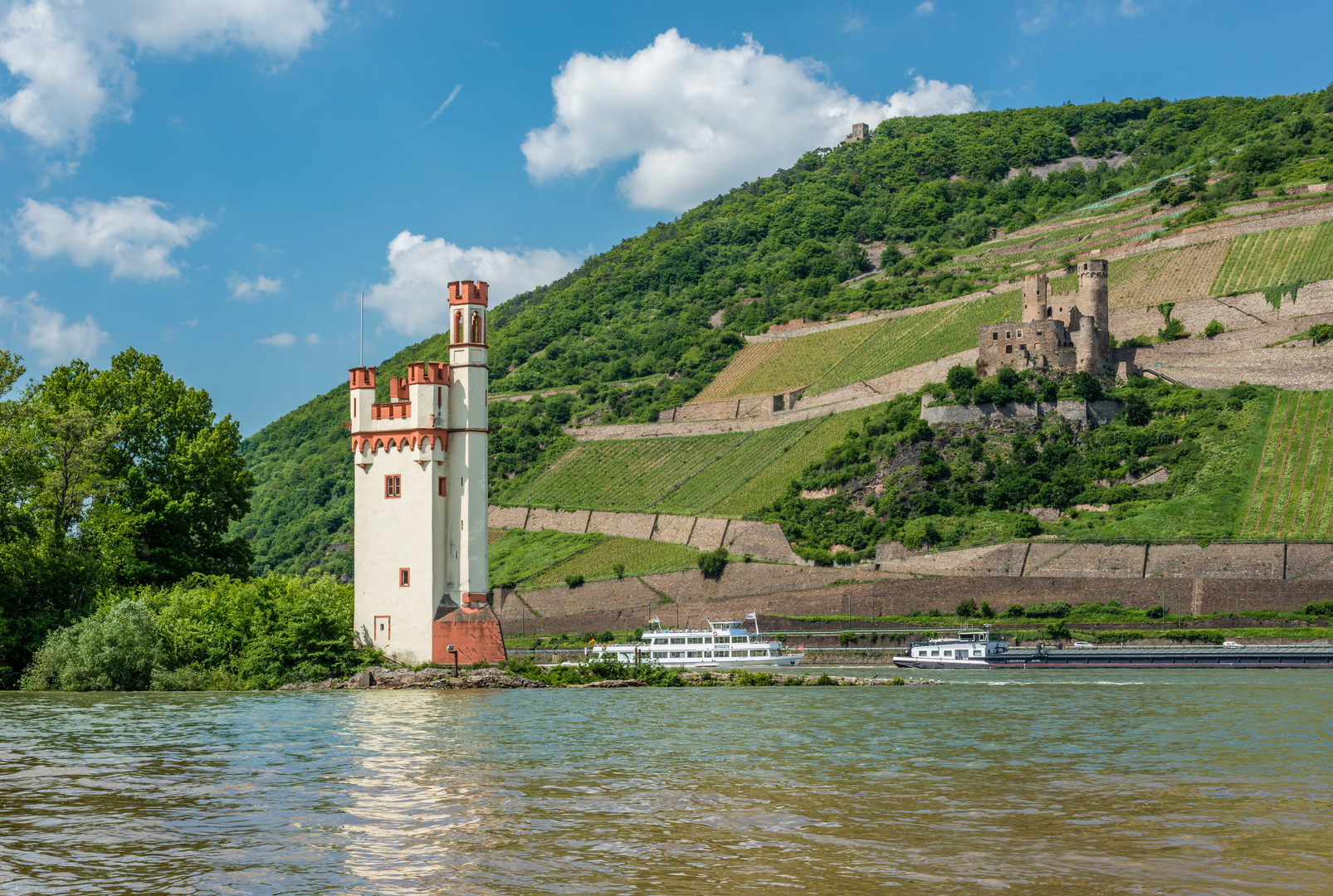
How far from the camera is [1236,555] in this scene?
2458 inches

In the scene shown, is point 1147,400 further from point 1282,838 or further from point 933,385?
point 1282,838

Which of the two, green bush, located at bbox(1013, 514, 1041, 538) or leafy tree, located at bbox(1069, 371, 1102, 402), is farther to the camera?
leafy tree, located at bbox(1069, 371, 1102, 402)

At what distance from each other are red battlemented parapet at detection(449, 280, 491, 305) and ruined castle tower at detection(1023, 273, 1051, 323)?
51222 millimetres

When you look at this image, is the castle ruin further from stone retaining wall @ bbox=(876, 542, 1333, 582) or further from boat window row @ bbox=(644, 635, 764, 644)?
boat window row @ bbox=(644, 635, 764, 644)

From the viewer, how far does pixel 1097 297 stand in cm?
8069

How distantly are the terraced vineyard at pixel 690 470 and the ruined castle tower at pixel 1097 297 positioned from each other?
16403 millimetres

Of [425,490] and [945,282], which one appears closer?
[425,490]

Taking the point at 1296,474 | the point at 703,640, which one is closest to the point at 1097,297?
the point at 1296,474

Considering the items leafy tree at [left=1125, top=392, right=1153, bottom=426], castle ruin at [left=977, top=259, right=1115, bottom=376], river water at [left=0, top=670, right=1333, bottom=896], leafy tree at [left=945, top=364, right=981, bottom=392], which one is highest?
castle ruin at [left=977, top=259, right=1115, bottom=376]

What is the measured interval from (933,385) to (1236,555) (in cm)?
2461

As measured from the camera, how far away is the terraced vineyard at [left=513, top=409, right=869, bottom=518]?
286ft

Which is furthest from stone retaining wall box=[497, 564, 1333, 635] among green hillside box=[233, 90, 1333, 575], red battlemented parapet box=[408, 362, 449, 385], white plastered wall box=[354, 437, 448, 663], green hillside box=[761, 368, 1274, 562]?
red battlemented parapet box=[408, 362, 449, 385]

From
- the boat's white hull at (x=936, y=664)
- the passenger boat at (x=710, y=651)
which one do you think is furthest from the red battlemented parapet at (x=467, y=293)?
the boat's white hull at (x=936, y=664)

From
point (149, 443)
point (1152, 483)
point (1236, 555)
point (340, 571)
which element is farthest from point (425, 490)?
point (340, 571)
